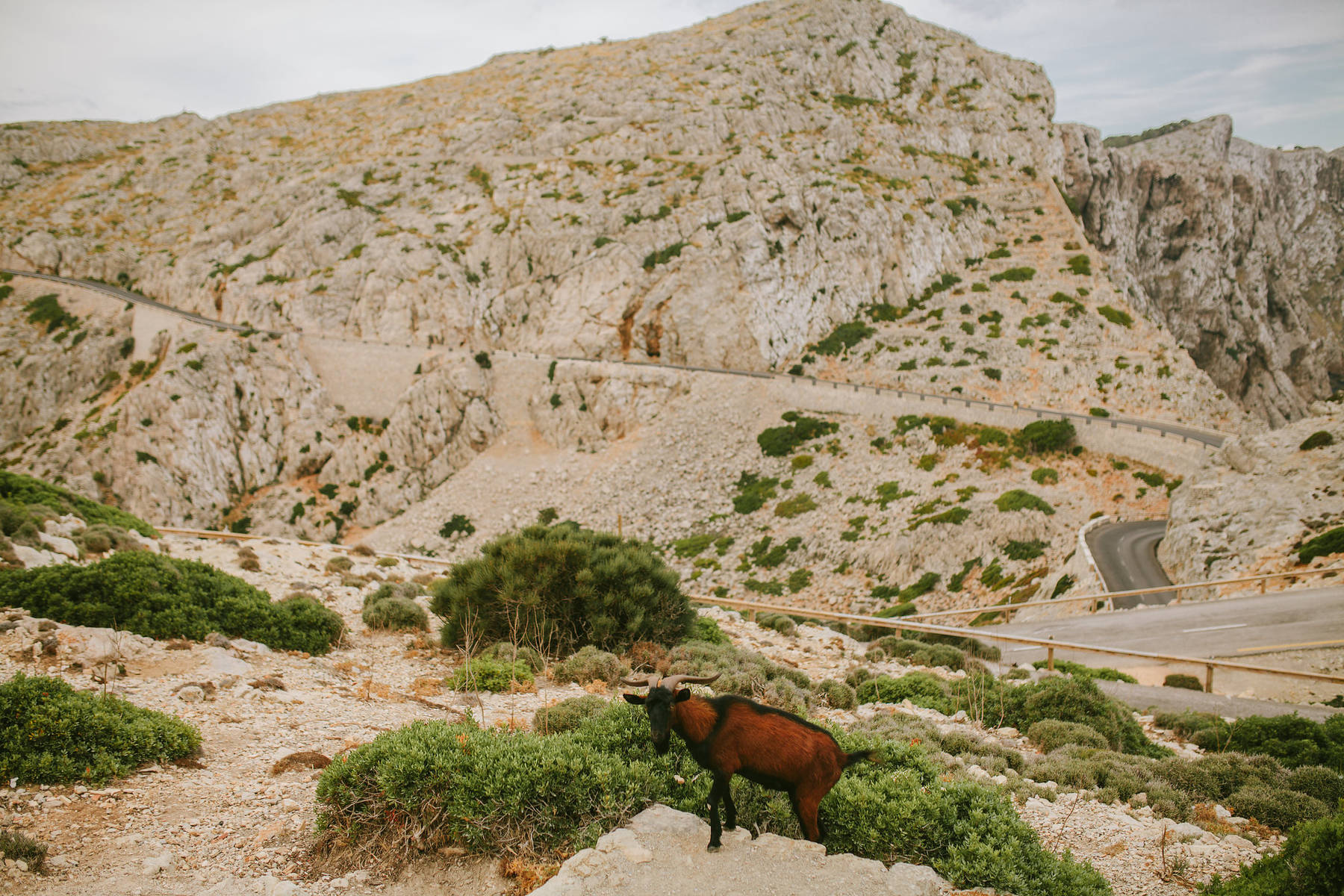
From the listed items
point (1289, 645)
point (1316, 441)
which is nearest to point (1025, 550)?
point (1316, 441)

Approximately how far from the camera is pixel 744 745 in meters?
4.88

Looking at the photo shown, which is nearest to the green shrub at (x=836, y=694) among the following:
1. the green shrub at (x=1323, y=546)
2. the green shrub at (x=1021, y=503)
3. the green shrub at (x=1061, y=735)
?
the green shrub at (x=1061, y=735)

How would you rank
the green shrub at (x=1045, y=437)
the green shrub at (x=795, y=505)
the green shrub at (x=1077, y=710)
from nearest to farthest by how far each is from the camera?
the green shrub at (x=1077, y=710)
the green shrub at (x=1045, y=437)
the green shrub at (x=795, y=505)

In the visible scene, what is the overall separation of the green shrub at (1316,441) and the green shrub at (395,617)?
Result: 3036cm

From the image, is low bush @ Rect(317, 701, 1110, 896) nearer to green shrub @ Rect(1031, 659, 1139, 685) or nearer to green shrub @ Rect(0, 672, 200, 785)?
green shrub @ Rect(0, 672, 200, 785)

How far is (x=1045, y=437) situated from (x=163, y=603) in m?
37.4

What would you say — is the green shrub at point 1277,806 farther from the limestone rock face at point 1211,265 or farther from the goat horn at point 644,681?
the limestone rock face at point 1211,265

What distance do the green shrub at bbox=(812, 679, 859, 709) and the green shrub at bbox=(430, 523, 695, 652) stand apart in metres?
2.97

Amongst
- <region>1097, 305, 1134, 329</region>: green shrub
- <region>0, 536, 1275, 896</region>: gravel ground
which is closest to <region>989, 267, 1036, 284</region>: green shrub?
<region>1097, 305, 1134, 329</region>: green shrub

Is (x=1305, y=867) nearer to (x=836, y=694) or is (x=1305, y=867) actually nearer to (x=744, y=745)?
(x=744, y=745)

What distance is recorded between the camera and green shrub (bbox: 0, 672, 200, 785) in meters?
5.88

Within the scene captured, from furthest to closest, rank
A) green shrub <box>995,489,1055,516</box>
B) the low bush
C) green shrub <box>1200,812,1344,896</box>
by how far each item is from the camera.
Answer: green shrub <box>995,489,1055,516</box> < the low bush < green shrub <box>1200,812,1344,896</box>

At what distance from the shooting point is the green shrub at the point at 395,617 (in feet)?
42.4

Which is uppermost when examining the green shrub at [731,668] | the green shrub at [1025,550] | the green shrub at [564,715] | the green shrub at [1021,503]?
the green shrub at [564,715]
